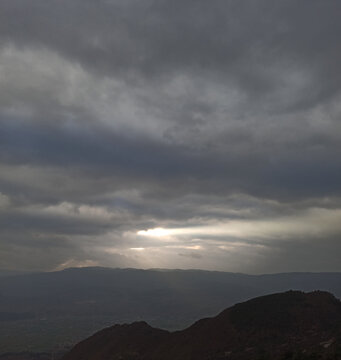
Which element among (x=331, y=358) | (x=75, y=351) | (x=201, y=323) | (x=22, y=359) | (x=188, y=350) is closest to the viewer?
(x=331, y=358)

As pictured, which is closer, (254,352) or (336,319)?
(254,352)

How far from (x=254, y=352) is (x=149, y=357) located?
103ft

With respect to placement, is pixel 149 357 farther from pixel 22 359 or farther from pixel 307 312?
pixel 22 359

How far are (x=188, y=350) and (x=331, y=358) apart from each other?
49.8 metres

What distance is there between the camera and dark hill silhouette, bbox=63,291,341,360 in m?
81.2

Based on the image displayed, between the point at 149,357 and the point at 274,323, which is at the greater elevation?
the point at 274,323

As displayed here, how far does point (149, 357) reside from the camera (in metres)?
93.9

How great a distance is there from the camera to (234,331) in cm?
9200

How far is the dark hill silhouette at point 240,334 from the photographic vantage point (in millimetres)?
81250

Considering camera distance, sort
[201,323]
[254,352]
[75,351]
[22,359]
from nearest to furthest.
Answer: [254,352] < [201,323] < [75,351] < [22,359]

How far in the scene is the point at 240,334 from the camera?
295ft

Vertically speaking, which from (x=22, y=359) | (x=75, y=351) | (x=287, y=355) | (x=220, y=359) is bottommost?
(x=22, y=359)

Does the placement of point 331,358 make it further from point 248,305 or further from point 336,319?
point 248,305

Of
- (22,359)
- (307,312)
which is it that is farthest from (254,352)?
(22,359)
